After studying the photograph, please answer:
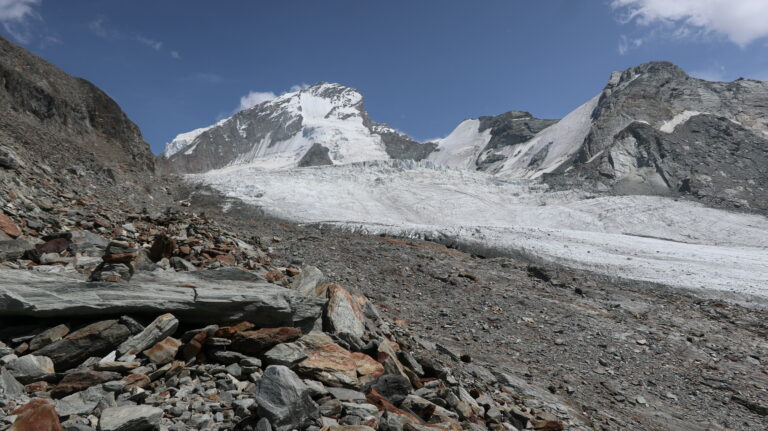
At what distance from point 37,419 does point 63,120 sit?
34.7 metres

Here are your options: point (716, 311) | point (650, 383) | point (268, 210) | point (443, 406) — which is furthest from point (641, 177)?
point (443, 406)

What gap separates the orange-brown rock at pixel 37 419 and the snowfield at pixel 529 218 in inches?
985

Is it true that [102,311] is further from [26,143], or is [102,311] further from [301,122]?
[301,122]

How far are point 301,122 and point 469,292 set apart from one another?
595ft

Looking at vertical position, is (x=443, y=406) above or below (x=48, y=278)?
below

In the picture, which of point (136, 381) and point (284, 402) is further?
point (136, 381)

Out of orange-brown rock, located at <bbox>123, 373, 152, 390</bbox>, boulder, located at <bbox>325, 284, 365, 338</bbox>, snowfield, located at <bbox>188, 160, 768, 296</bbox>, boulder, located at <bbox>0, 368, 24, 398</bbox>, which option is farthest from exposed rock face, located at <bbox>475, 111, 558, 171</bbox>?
boulder, located at <bbox>0, 368, 24, 398</bbox>

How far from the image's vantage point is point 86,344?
14.3 feet

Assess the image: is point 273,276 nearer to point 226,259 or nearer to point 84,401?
point 226,259

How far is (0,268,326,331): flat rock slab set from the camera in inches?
176

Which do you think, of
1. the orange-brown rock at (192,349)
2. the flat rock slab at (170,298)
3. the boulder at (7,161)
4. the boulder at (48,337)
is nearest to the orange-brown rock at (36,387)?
the boulder at (48,337)

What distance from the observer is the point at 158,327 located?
4773 millimetres

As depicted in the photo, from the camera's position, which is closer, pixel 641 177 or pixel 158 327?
pixel 158 327

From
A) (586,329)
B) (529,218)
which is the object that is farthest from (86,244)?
(529,218)
